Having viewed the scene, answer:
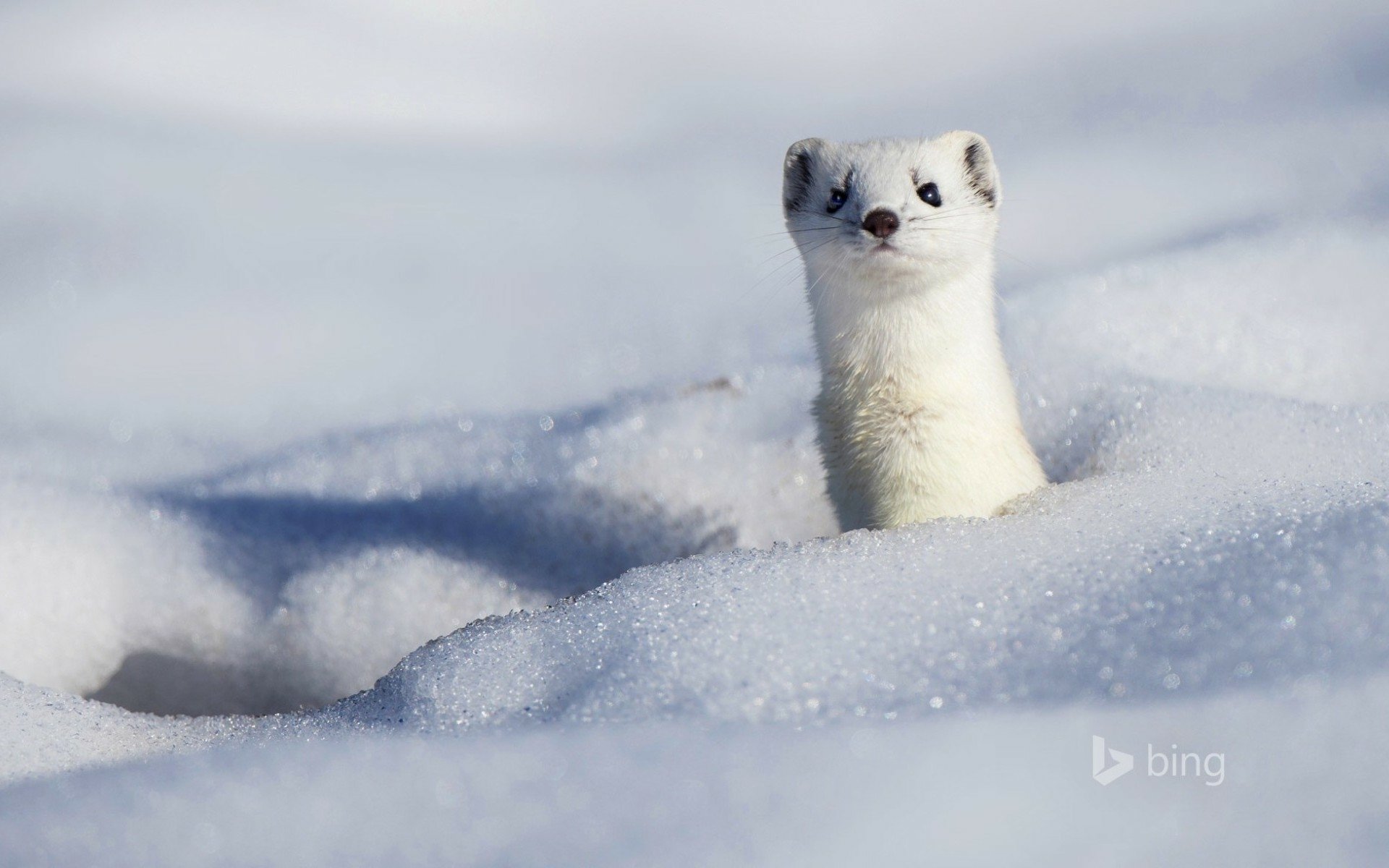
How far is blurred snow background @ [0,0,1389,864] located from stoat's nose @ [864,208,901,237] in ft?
1.51

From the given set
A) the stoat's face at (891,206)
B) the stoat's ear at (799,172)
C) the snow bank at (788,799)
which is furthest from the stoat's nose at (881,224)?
the snow bank at (788,799)

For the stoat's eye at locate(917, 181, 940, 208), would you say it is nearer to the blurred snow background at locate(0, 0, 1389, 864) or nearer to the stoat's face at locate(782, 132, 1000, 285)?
the stoat's face at locate(782, 132, 1000, 285)

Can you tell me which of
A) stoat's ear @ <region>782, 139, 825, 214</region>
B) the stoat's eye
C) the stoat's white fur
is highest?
stoat's ear @ <region>782, 139, 825, 214</region>

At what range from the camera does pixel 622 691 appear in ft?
4.33

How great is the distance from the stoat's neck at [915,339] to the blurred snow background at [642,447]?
231 mm

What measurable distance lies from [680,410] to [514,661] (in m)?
1.16

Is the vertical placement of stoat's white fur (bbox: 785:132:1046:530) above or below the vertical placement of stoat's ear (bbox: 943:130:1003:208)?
below

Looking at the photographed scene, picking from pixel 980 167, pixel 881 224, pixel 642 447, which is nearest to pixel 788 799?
pixel 881 224

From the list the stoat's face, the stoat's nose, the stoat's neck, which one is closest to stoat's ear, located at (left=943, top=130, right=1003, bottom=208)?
the stoat's face

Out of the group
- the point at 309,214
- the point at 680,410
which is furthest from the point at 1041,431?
the point at 309,214

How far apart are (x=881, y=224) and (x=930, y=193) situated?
0.19 meters

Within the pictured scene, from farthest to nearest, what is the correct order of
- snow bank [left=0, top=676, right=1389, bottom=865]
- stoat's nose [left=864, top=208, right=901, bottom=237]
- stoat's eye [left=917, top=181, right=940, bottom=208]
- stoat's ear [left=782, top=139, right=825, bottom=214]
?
stoat's ear [left=782, top=139, right=825, bottom=214], stoat's eye [left=917, top=181, right=940, bottom=208], stoat's nose [left=864, top=208, right=901, bottom=237], snow bank [left=0, top=676, right=1389, bottom=865]

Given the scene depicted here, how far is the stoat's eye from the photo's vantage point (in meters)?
2.03

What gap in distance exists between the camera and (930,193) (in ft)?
6.67
